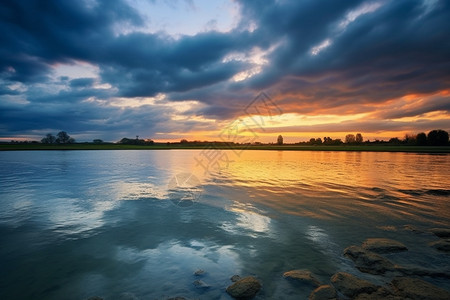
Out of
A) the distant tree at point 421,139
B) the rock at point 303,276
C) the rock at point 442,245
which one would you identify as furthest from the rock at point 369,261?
the distant tree at point 421,139

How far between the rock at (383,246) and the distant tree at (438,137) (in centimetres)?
19362

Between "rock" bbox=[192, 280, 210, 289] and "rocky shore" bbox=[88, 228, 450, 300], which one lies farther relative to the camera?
"rock" bbox=[192, 280, 210, 289]

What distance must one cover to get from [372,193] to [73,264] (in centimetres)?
2158

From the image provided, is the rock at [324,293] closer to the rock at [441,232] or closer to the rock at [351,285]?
the rock at [351,285]

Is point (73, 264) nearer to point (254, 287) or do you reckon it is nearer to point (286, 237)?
point (254, 287)

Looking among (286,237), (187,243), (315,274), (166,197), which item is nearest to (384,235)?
(286,237)

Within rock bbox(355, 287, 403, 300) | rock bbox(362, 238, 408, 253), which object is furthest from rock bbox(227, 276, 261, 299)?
rock bbox(362, 238, 408, 253)

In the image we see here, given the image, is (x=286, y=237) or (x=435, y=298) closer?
(x=435, y=298)

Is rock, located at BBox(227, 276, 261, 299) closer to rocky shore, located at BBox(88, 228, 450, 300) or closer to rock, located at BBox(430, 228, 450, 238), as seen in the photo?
rocky shore, located at BBox(88, 228, 450, 300)

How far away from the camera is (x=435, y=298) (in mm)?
5355

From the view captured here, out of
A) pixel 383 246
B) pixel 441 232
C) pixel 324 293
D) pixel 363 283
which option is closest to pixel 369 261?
pixel 383 246

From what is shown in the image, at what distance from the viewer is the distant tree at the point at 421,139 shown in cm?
15565

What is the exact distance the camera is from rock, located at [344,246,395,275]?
6857 millimetres

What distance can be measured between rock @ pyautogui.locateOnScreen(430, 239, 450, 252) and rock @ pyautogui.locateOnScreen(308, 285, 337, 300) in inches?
240
